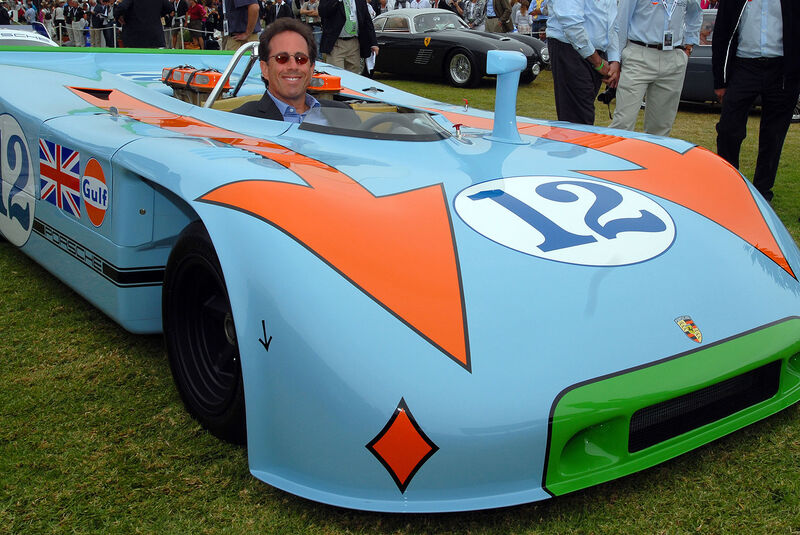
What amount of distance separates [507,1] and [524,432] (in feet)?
43.5

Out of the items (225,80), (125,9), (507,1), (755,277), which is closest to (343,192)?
(755,277)

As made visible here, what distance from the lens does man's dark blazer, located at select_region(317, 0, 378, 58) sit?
7023 millimetres

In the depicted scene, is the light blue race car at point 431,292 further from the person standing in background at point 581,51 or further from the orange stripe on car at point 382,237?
the person standing in background at point 581,51

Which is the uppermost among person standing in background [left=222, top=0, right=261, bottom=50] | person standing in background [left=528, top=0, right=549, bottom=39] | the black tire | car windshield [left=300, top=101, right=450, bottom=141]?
person standing in background [left=528, top=0, right=549, bottom=39]

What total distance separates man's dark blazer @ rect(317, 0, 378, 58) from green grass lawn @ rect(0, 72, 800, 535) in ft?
16.9

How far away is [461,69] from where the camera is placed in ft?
36.7

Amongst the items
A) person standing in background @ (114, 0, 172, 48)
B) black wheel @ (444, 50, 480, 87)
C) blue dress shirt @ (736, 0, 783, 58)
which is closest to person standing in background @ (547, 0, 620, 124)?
blue dress shirt @ (736, 0, 783, 58)

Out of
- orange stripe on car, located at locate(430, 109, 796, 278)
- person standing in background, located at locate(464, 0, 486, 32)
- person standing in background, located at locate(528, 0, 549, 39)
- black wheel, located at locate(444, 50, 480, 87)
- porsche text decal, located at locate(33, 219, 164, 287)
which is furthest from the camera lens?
person standing in background, located at locate(464, 0, 486, 32)

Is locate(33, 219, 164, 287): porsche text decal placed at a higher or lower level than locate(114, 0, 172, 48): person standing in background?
lower

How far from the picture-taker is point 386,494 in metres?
1.59

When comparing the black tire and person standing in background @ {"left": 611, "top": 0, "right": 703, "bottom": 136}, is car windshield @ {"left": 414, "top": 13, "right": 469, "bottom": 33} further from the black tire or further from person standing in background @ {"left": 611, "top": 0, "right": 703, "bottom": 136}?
person standing in background @ {"left": 611, "top": 0, "right": 703, "bottom": 136}

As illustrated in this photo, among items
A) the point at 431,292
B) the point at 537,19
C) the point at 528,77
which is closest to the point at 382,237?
the point at 431,292

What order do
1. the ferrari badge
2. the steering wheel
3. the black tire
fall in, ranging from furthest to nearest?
the black tire → the steering wheel → the ferrari badge

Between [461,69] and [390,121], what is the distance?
8.88 meters
